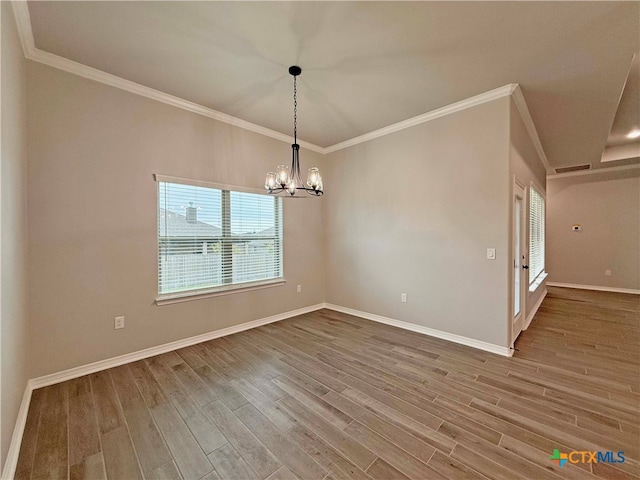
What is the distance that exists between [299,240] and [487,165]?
2.94 metres

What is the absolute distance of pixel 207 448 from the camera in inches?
67.3

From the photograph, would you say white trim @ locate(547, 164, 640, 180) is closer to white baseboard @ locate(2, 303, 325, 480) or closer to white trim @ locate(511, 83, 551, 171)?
white trim @ locate(511, 83, 551, 171)

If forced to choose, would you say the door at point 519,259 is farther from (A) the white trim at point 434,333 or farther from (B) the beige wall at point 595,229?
(B) the beige wall at point 595,229

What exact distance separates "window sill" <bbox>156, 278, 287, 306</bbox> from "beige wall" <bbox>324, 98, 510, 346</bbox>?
1.34 meters

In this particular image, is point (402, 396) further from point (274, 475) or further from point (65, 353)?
point (65, 353)

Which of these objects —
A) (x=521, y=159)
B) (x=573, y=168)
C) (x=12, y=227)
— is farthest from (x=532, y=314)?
(x=12, y=227)

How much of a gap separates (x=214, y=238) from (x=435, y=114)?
3.44 metres

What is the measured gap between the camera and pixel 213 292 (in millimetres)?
3539

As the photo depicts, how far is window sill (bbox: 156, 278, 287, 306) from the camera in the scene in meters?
3.15

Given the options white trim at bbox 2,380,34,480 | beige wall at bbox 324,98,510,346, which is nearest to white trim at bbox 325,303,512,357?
beige wall at bbox 324,98,510,346

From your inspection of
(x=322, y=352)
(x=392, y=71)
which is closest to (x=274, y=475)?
(x=322, y=352)

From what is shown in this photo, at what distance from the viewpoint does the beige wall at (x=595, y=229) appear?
6.19 metres

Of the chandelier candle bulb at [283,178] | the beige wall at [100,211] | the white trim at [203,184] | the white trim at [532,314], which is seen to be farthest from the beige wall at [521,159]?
the beige wall at [100,211]

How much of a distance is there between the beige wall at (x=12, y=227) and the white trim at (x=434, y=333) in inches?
152
